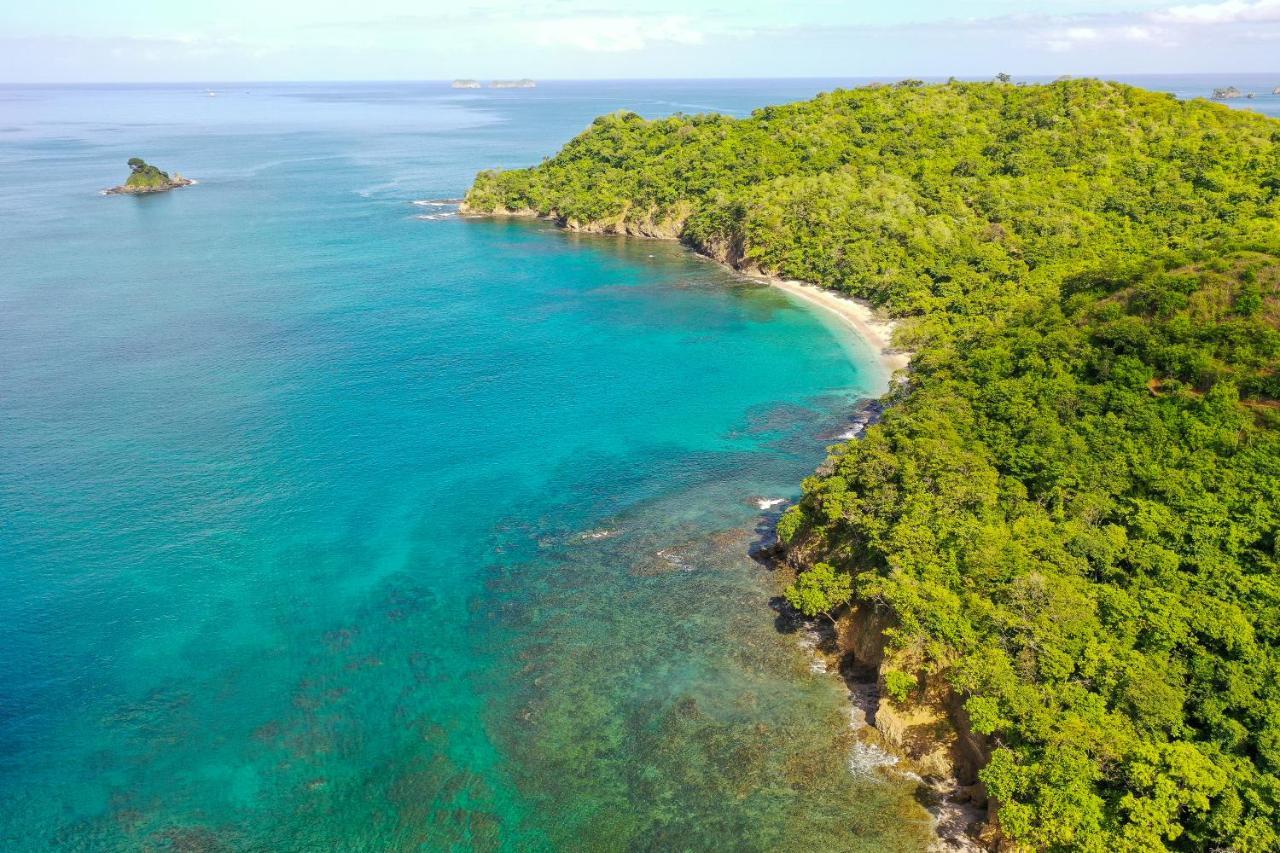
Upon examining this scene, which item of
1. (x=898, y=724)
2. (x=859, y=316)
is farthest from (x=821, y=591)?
(x=859, y=316)

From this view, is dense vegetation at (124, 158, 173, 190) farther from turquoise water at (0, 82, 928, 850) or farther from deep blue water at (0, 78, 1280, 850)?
A: turquoise water at (0, 82, 928, 850)

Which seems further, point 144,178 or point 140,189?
point 144,178

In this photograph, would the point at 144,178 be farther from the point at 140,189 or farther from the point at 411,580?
the point at 411,580

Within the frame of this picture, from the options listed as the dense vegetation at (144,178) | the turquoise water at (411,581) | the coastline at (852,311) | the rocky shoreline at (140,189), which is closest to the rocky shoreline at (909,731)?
the turquoise water at (411,581)

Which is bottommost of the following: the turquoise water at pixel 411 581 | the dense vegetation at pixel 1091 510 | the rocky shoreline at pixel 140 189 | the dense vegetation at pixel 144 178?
the turquoise water at pixel 411 581

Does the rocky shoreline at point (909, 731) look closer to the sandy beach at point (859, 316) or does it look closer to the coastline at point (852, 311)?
the coastline at point (852, 311)

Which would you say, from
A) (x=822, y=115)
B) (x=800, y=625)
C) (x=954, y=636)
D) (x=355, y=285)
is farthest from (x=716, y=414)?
(x=822, y=115)
